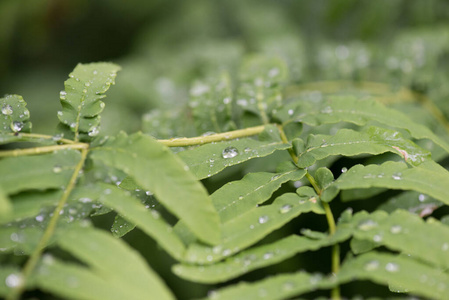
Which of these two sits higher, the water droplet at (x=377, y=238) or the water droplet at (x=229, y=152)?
the water droplet at (x=229, y=152)

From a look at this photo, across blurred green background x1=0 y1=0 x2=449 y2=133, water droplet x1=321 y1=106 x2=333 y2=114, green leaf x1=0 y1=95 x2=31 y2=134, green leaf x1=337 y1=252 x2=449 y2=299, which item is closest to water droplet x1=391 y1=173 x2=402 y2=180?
green leaf x1=337 y1=252 x2=449 y2=299

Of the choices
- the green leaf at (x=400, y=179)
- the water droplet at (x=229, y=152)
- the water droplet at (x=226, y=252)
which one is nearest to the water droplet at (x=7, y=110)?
the water droplet at (x=229, y=152)

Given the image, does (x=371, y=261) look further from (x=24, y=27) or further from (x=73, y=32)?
(x=73, y=32)

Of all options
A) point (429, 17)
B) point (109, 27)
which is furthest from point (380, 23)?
point (109, 27)

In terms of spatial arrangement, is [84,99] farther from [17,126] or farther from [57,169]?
[57,169]

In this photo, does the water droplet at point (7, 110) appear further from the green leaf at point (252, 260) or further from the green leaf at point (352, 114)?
the green leaf at point (352, 114)

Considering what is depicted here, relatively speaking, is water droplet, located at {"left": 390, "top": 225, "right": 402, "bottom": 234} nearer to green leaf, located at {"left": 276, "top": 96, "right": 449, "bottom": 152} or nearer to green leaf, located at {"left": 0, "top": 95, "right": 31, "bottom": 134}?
green leaf, located at {"left": 276, "top": 96, "right": 449, "bottom": 152}
